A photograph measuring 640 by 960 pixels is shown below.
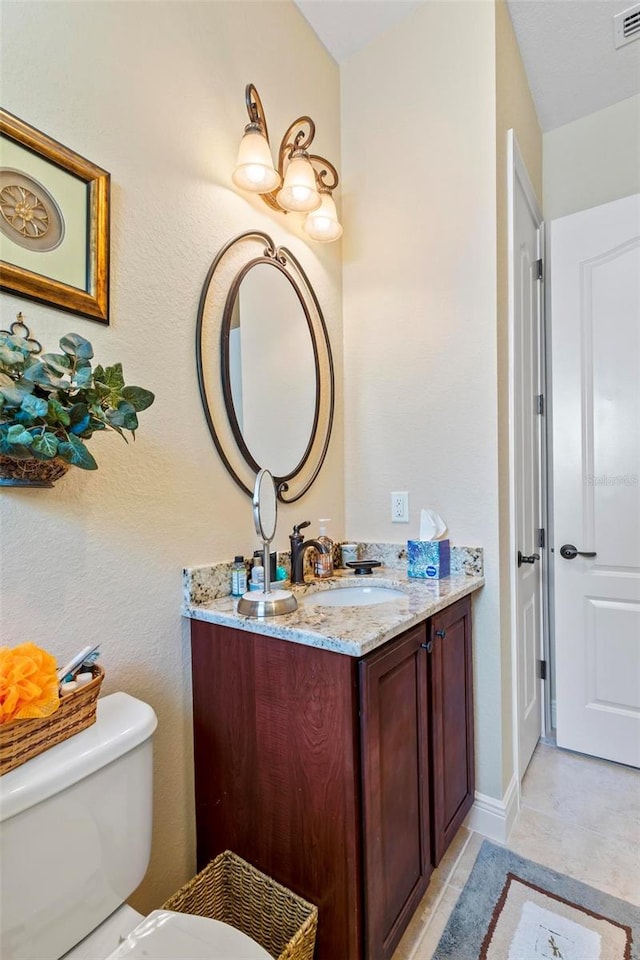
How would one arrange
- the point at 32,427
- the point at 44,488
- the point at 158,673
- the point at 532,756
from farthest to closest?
the point at 532,756 → the point at 158,673 → the point at 44,488 → the point at 32,427

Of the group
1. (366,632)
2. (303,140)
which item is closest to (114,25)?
(303,140)

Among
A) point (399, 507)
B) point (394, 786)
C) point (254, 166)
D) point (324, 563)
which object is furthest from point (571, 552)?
point (254, 166)

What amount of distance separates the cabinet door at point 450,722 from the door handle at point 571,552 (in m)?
0.80

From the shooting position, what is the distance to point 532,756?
201 cm

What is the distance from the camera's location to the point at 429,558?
1564 millimetres

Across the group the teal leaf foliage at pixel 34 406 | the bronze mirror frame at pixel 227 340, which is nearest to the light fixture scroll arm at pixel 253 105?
the bronze mirror frame at pixel 227 340

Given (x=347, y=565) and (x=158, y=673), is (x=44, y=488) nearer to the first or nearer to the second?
(x=158, y=673)

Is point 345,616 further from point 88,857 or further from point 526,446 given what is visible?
point 526,446

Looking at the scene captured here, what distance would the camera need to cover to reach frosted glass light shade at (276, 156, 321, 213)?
1479 millimetres

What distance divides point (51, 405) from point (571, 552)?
6.86 feet

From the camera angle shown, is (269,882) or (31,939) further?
(269,882)

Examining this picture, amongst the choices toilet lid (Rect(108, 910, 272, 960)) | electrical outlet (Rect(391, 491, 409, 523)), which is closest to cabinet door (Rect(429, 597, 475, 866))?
electrical outlet (Rect(391, 491, 409, 523))

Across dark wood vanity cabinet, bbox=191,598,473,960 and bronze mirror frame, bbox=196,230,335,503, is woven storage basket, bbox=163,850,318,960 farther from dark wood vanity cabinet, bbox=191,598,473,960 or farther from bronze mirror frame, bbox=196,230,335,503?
bronze mirror frame, bbox=196,230,335,503

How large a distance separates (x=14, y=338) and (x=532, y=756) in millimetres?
2441
